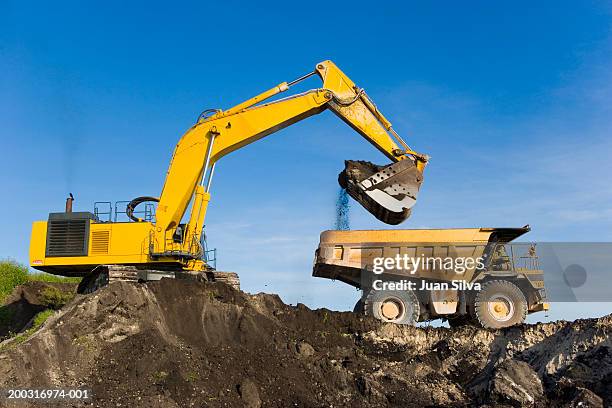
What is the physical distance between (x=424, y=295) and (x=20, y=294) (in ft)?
54.6

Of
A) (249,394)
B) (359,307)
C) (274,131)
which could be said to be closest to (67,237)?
(274,131)

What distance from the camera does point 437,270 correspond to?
54.7 feet

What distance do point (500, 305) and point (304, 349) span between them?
225 inches

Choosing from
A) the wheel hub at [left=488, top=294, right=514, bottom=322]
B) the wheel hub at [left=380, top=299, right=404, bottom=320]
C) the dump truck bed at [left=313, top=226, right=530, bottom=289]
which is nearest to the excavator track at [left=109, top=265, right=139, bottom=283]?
the dump truck bed at [left=313, top=226, right=530, bottom=289]

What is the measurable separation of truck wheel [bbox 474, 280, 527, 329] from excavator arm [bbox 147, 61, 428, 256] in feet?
9.95

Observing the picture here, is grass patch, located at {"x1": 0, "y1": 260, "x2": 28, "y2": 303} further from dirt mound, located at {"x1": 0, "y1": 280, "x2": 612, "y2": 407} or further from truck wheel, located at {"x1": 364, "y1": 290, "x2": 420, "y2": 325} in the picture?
truck wheel, located at {"x1": 364, "y1": 290, "x2": 420, "y2": 325}

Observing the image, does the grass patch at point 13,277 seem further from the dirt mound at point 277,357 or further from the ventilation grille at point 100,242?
the dirt mound at point 277,357

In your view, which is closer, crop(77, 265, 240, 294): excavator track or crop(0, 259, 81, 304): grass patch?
crop(77, 265, 240, 294): excavator track

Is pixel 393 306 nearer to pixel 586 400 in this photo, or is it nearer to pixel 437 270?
pixel 437 270

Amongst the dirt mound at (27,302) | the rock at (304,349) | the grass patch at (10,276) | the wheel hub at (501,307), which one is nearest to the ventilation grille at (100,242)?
the rock at (304,349)

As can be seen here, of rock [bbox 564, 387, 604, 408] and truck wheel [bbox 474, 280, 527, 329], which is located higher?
truck wheel [bbox 474, 280, 527, 329]

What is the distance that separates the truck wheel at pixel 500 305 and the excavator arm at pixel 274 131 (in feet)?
9.95

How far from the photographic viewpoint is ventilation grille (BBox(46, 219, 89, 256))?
50.6 ft

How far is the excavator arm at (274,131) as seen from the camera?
15.7m
